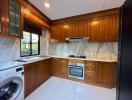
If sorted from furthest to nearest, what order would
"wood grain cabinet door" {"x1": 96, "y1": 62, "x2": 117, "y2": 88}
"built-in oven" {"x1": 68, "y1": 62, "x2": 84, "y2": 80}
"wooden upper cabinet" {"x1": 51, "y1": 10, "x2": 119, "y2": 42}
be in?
"built-in oven" {"x1": 68, "y1": 62, "x2": 84, "y2": 80}, "wooden upper cabinet" {"x1": 51, "y1": 10, "x2": 119, "y2": 42}, "wood grain cabinet door" {"x1": 96, "y1": 62, "x2": 117, "y2": 88}

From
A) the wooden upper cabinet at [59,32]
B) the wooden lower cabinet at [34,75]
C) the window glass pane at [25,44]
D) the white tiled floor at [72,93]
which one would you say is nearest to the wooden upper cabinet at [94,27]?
the wooden upper cabinet at [59,32]

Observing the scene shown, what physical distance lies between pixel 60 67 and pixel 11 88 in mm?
2170

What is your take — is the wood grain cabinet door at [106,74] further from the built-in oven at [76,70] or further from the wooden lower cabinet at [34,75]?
the wooden lower cabinet at [34,75]

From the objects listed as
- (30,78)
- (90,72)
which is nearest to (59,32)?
(90,72)

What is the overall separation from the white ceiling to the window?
1066 millimetres

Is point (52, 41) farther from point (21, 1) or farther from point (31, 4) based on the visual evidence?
point (21, 1)

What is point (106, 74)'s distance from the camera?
289cm

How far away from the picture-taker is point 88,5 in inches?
110

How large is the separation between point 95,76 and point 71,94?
1066 millimetres

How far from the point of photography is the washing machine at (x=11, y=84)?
1.52 metres

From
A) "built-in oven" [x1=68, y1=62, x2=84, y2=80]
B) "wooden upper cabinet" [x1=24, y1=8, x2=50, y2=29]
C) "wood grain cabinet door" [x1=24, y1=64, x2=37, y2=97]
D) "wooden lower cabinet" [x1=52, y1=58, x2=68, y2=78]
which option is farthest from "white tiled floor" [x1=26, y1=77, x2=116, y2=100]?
"wooden upper cabinet" [x1=24, y1=8, x2=50, y2=29]

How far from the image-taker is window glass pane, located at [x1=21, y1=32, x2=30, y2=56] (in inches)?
121

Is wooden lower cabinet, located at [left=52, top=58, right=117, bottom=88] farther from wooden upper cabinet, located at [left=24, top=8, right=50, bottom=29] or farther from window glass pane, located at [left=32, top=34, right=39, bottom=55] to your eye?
wooden upper cabinet, located at [left=24, top=8, right=50, bottom=29]

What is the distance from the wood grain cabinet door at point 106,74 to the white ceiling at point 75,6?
1.80 meters
